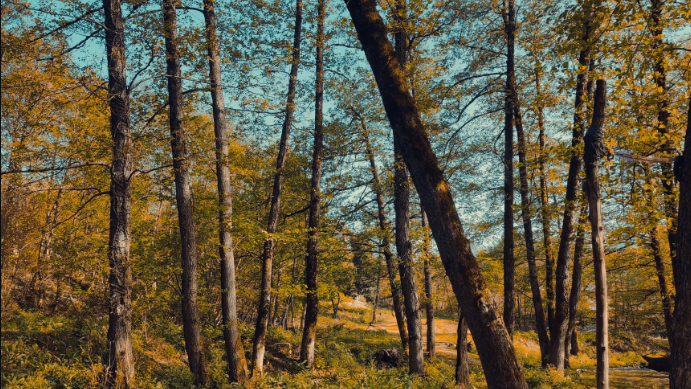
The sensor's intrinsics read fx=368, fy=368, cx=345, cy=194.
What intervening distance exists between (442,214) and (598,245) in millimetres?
1775

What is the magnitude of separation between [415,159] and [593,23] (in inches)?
109

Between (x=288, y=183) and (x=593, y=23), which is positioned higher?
(x=593, y=23)

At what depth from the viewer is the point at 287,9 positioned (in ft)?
34.4

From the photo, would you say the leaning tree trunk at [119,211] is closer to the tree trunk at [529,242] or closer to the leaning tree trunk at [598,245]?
the leaning tree trunk at [598,245]

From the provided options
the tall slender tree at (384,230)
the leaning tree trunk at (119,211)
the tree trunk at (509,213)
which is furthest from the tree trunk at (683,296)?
the leaning tree trunk at (119,211)

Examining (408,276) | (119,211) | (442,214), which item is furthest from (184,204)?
(442,214)

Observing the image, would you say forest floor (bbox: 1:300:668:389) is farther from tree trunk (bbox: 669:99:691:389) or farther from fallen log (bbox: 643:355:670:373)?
tree trunk (bbox: 669:99:691:389)

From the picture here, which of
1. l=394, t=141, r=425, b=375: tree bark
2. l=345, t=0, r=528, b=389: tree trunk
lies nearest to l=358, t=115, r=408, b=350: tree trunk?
l=394, t=141, r=425, b=375: tree bark

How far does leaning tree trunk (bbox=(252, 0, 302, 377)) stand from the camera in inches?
363

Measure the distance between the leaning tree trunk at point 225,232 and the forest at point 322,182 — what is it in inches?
2.0

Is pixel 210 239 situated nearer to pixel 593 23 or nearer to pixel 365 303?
pixel 593 23

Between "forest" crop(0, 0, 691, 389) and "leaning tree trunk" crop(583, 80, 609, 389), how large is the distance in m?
0.03

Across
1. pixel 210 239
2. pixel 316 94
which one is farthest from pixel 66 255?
pixel 316 94

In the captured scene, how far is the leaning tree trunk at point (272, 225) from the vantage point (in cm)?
922
